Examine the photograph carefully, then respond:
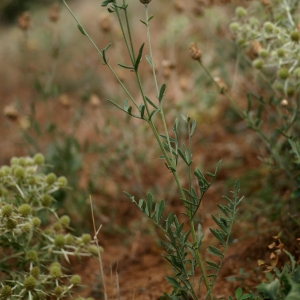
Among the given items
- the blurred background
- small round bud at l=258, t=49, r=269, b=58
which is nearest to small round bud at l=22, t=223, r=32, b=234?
the blurred background

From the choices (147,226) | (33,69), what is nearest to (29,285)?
(147,226)

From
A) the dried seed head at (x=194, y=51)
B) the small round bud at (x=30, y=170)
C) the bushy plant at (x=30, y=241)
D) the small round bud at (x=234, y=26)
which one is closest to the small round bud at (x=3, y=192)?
the bushy plant at (x=30, y=241)

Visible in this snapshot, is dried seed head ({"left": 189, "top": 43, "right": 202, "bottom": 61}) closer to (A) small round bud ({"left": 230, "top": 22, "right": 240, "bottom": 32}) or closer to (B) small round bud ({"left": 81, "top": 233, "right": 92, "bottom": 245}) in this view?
(A) small round bud ({"left": 230, "top": 22, "right": 240, "bottom": 32})

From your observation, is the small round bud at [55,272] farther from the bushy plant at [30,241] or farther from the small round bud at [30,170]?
the small round bud at [30,170]

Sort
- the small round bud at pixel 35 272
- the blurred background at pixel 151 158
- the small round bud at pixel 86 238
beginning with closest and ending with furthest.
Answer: the small round bud at pixel 35 272
the small round bud at pixel 86 238
the blurred background at pixel 151 158

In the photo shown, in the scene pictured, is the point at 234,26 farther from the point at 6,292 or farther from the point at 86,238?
the point at 6,292

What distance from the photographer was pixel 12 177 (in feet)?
5.37

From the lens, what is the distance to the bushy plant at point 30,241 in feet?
4.65

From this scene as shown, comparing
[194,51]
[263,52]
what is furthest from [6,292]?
[263,52]

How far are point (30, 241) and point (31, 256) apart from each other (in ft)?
0.40

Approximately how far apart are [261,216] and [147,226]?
25.3 inches

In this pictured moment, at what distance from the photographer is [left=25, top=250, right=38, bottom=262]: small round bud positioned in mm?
1507

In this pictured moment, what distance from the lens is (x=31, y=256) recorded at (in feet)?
4.94

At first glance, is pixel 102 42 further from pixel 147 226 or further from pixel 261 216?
pixel 261 216
